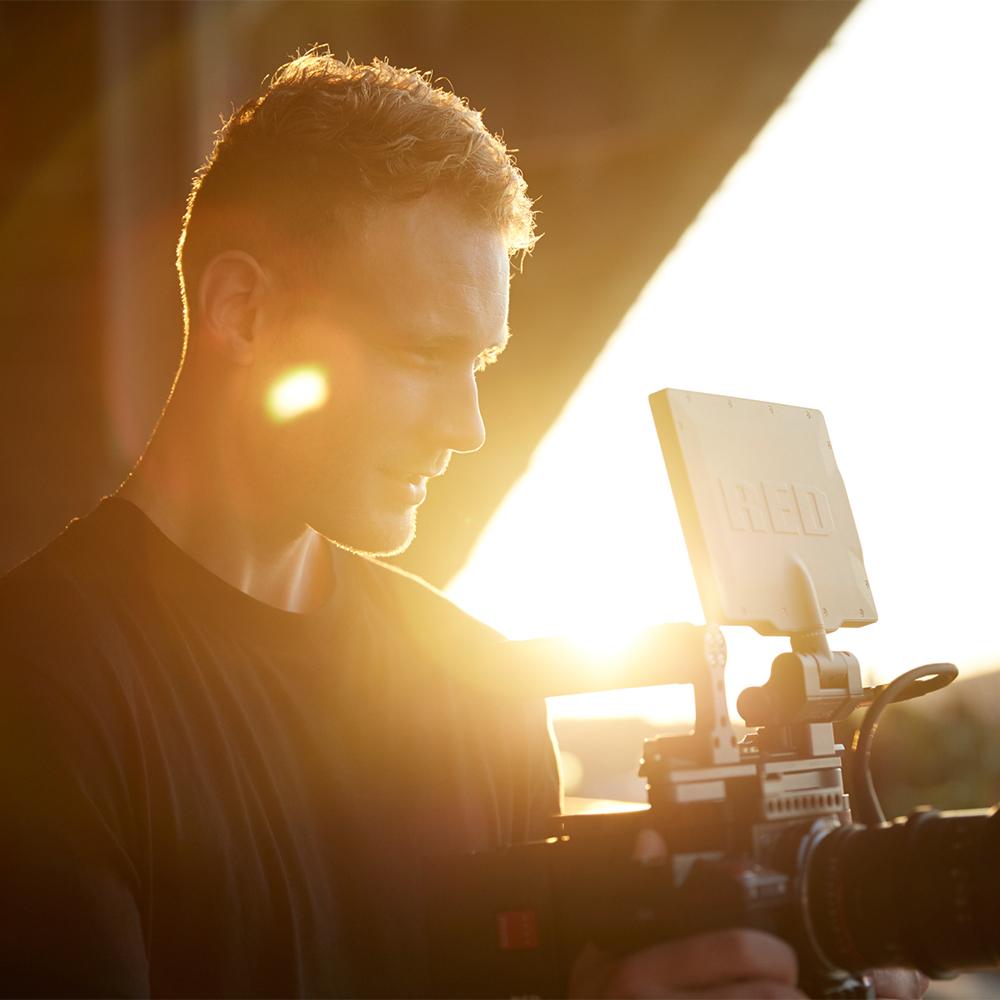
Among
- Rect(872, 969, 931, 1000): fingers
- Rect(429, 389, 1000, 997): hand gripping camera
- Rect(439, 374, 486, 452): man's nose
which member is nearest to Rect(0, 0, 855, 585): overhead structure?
Rect(439, 374, 486, 452): man's nose

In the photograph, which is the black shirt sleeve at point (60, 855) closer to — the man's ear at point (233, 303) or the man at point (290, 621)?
the man at point (290, 621)

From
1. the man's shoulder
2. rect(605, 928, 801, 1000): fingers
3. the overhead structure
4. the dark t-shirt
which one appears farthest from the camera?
the overhead structure

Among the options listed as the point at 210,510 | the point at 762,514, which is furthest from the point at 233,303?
the point at 762,514

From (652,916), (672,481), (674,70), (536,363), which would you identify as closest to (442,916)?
(652,916)

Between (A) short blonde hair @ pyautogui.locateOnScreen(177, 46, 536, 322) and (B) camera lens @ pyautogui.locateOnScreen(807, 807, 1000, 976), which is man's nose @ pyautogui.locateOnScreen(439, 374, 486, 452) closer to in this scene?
(A) short blonde hair @ pyautogui.locateOnScreen(177, 46, 536, 322)

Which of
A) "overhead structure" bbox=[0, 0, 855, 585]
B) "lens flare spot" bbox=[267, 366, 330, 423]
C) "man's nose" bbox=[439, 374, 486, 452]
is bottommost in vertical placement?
"man's nose" bbox=[439, 374, 486, 452]

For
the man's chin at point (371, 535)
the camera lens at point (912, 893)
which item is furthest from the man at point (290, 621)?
the camera lens at point (912, 893)

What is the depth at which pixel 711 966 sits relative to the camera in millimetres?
1004

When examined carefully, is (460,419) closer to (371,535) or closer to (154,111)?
(371,535)

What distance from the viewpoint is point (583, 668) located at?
1.19m

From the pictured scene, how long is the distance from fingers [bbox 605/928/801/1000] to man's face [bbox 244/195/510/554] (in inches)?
25.7

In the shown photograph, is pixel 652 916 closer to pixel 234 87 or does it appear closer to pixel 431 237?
pixel 431 237

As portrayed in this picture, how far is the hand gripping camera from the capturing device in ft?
3.43

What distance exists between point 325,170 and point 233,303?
0.21m
